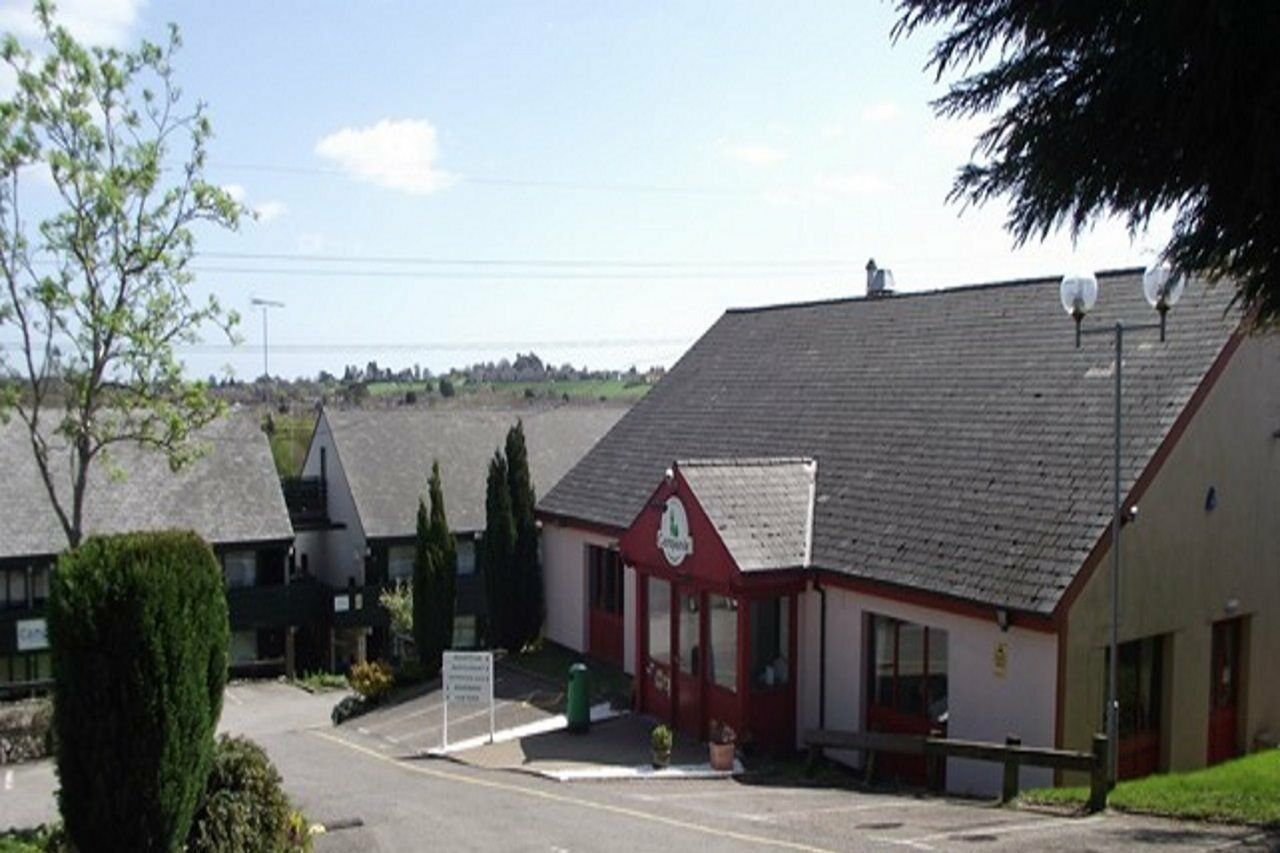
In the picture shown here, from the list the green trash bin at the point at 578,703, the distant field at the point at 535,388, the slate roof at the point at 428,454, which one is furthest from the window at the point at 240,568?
the distant field at the point at 535,388

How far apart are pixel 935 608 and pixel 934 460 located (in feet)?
11.2

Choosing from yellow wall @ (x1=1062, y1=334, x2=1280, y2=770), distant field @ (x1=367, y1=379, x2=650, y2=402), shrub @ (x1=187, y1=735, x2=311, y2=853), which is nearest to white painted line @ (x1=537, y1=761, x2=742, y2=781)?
yellow wall @ (x1=1062, y1=334, x2=1280, y2=770)

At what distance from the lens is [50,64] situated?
1728cm

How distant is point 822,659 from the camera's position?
64.5 feet

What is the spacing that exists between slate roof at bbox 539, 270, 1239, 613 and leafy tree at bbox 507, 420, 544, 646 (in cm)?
94

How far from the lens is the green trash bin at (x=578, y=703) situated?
2122 cm

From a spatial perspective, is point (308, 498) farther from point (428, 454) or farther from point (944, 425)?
point (944, 425)

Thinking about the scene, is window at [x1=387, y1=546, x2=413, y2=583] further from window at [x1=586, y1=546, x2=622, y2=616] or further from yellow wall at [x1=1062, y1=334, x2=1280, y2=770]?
yellow wall at [x1=1062, y1=334, x2=1280, y2=770]

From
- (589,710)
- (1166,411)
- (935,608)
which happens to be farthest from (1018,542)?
(589,710)

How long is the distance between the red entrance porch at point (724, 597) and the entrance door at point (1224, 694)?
616cm

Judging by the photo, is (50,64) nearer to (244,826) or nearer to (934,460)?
(244,826)

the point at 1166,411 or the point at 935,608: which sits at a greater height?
the point at 1166,411

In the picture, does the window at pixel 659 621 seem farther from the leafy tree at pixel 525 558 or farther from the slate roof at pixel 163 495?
the slate roof at pixel 163 495

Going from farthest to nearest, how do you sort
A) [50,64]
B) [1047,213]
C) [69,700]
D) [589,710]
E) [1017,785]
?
[589,710]
[50,64]
[1017,785]
[69,700]
[1047,213]
